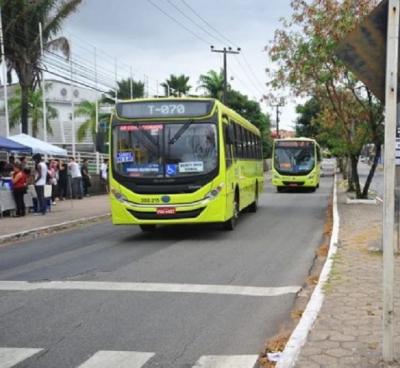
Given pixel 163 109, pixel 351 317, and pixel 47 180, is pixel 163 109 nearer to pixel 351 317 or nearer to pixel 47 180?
pixel 351 317

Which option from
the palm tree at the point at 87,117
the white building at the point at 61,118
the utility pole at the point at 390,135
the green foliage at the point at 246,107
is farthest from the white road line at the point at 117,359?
the green foliage at the point at 246,107

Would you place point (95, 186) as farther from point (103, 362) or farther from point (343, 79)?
point (103, 362)

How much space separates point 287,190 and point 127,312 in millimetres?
29883

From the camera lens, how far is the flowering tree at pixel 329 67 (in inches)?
746

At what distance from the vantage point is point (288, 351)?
518 cm

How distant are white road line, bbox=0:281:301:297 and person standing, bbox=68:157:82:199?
60.6 ft

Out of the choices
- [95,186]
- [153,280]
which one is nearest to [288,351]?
[153,280]

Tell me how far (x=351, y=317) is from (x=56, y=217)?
45.4ft

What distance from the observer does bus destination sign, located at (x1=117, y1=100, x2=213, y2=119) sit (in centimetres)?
1342

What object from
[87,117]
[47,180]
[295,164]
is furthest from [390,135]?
[87,117]

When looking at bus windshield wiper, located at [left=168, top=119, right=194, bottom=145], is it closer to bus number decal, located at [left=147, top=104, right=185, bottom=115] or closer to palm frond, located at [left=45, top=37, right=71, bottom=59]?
bus number decal, located at [left=147, top=104, right=185, bottom=115]

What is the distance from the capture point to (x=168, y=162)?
13258mm

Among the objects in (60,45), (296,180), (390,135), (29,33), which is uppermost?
(29,33)

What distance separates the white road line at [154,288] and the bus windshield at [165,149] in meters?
4.80
